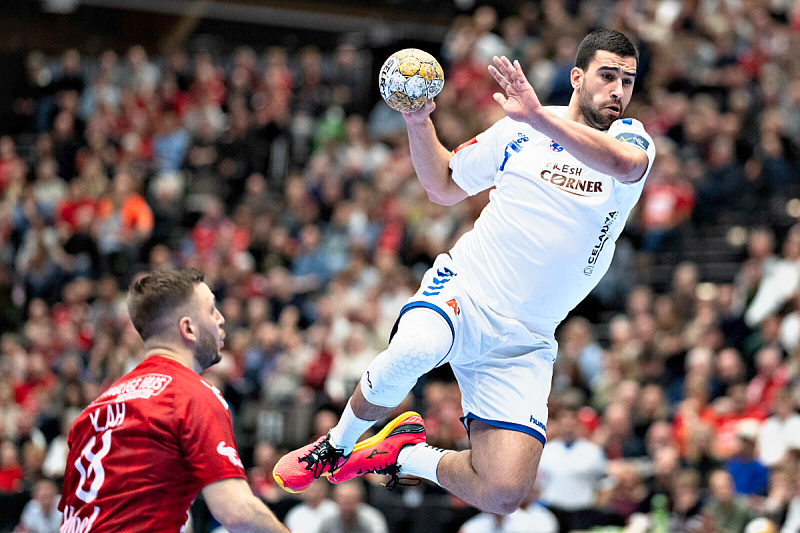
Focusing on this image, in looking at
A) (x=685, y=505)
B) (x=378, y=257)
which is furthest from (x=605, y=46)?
(x=378, y=257)

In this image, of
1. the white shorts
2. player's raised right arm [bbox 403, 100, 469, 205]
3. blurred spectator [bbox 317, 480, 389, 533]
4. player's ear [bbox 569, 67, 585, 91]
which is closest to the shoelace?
the white shorts

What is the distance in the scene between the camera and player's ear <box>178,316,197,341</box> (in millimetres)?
5133

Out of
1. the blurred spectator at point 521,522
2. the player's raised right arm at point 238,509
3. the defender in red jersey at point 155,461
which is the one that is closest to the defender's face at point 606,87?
the defender in red jersey at point 155,461

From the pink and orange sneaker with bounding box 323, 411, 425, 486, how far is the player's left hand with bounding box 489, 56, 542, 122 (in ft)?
8.22

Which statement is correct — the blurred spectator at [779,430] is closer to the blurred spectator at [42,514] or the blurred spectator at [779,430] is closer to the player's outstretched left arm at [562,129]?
the player's outstretched left arm at [562,129]

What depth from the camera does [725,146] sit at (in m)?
15.2

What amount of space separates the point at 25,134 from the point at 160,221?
19.0ft

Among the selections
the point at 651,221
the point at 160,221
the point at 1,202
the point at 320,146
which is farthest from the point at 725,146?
the point at 1,202

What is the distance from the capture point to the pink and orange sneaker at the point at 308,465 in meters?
6.76

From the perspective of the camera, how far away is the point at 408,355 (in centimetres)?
620

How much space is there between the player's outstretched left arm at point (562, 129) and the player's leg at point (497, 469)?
1.80 meters

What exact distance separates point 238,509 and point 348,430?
2.19 m

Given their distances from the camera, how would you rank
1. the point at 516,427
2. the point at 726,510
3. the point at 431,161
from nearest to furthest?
the point at 516,427 < the point at 431,161 < the point at 726,510

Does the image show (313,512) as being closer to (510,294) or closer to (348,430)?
(348,430)
